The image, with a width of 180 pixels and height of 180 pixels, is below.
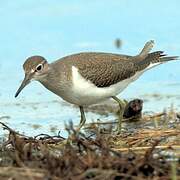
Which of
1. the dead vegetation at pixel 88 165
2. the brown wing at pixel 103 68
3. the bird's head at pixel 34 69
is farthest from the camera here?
the brown wing at pixel 103 68

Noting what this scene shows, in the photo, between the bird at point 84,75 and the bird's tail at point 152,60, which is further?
the bird's tail at point 152,60

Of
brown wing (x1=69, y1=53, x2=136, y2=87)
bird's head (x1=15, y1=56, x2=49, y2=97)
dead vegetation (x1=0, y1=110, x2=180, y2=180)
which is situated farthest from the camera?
brown wing (x1=69, y1=53, x2=136, y2=87)

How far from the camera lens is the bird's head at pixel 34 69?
9.26 meters

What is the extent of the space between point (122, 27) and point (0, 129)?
14.4 feet

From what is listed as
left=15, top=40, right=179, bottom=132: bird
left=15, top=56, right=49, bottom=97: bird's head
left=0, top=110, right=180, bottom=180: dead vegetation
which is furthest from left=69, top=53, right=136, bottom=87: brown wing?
left=0, top=110, right=180, bottom=180: dead vegetation

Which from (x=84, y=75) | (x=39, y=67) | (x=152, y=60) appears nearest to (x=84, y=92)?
(x=84, y=75)

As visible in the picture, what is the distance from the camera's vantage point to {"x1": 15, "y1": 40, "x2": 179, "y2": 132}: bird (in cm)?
934

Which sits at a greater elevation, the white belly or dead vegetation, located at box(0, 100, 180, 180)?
the white belly

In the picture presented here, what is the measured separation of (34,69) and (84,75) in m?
0.57

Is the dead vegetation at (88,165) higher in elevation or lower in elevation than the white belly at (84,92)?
lower

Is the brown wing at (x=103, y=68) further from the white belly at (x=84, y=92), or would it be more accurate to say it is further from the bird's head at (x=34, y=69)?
the bird's head at (x=34, y=69)

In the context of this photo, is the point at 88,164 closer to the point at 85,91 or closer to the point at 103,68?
the point at 85,91

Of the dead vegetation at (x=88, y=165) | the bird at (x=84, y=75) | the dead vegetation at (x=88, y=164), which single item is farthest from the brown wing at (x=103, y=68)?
the dead vegetation at (x=88, y=165)

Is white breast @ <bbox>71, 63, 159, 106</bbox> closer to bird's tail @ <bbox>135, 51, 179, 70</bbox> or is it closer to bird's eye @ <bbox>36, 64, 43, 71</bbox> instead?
bird's eye @ <bbox>36, 64, 43, 71</bbox>
